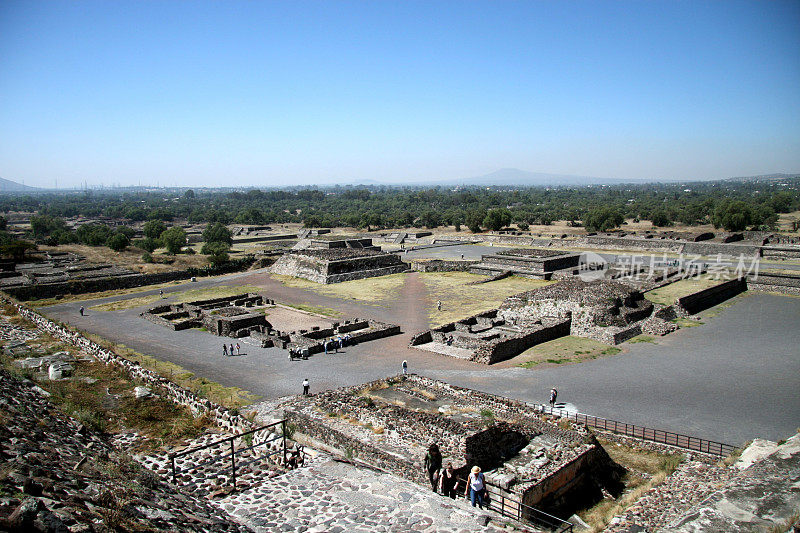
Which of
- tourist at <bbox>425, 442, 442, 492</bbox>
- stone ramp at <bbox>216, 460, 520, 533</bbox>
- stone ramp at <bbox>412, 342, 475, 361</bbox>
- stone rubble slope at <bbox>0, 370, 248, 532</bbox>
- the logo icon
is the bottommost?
stone ramp at <bbox>412, 342, 475, 361</bbox>

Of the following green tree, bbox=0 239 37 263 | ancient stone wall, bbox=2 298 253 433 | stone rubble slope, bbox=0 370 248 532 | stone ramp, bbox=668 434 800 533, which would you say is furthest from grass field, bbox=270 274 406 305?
stone ramp, bbox=668 434 800 533

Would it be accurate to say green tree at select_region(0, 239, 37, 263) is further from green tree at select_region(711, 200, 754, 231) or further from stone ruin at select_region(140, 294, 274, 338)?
green tree at select_region(711, 200, 754, 231)

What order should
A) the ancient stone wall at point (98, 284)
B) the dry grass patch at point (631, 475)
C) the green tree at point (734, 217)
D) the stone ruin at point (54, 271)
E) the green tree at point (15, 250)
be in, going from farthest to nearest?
the green tree at point (734, 217)
the green tree at point (15, 250)
the stone ruin at point (54, 271)
the ancient stone wall at point (98, 284)
the dry grass patch at point (631, 475)

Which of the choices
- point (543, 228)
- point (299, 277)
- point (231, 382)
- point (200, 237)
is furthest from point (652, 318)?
point (200, 237)

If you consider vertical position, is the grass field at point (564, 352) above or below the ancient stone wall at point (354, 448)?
below

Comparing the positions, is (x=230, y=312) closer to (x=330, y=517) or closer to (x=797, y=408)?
(x=330, y=517)

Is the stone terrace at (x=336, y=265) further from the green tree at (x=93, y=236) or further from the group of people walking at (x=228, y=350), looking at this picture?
the green tree at (x=93, y=236)

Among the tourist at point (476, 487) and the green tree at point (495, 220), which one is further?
the green tree at point (495, 220)

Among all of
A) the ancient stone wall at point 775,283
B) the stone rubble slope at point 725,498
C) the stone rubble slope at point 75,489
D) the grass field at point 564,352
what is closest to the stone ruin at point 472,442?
the stone rubble slope at point 725,498
